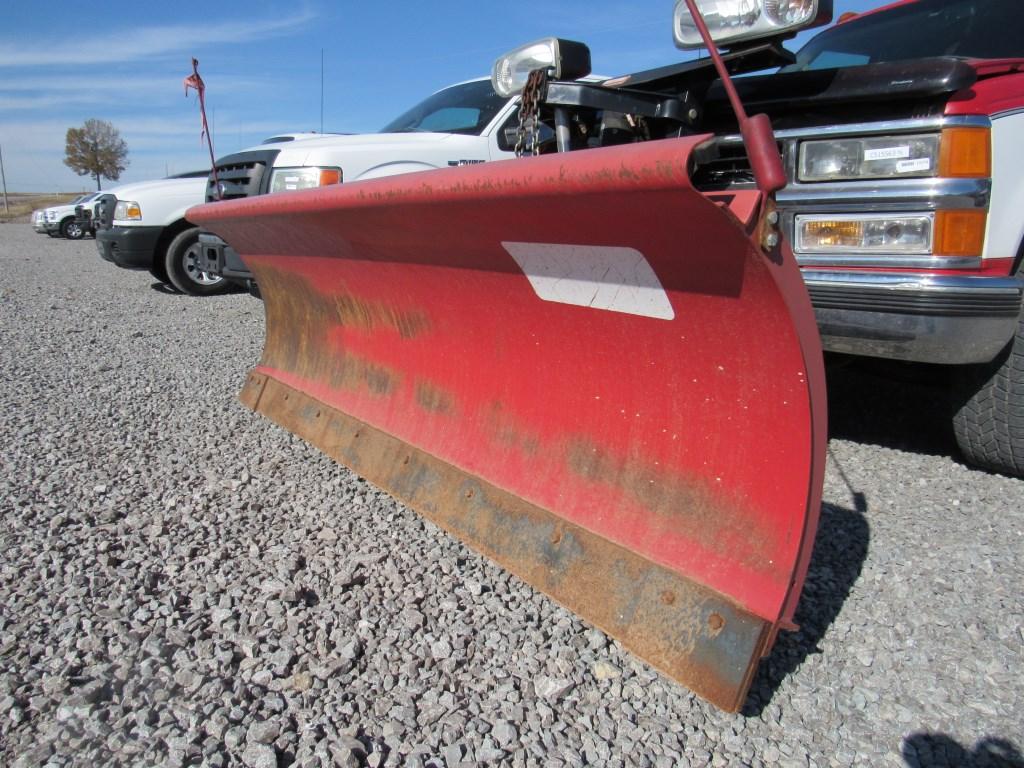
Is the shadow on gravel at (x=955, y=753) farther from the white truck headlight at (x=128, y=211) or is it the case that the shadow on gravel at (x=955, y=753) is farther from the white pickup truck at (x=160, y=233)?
the white truck headlight at (x=128, y=211)

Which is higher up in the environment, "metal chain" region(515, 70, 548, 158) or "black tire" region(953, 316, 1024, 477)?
"metal chain" region(515, 70, 548, 158)

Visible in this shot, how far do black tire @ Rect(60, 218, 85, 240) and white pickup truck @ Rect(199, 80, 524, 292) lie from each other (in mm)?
20748

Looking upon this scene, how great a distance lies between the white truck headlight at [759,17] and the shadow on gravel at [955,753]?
6.06ft

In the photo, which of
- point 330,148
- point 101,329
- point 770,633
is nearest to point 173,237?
point 101,329

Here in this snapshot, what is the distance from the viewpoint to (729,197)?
5.11ft

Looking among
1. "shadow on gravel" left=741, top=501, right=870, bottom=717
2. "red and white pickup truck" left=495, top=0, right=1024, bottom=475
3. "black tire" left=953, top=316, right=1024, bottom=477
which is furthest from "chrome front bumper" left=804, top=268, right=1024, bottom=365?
"shadow on gravel" left=741, top=501, right=870, bottom=717

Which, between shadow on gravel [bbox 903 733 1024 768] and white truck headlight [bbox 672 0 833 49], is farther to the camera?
white truck headlight [bbox 672 0 833 49]

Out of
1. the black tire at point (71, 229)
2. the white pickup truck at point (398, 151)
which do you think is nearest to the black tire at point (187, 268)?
the white pickup truck at point (398, 151)

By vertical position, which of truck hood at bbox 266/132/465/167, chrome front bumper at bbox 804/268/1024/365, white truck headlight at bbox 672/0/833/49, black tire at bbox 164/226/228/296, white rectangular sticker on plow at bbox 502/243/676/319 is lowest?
black tire at bbox 164/226/228/296

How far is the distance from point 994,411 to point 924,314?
72 centimetres

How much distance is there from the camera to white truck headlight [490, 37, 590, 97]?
3121 mm

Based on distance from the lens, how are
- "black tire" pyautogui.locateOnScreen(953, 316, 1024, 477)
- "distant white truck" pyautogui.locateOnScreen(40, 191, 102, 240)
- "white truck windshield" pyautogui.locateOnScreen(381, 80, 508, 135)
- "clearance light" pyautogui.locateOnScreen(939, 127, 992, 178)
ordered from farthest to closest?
1. "distant white truck" pyautogui.locateOnScreen(40, 191, 102, 240)
2. "white truck windshield" pyautogui.locateOnScreen(381, 80, 508, 135)
3. "black tire" pyautogui.locateOnScreen(953, 316, 1024, 477)
4. "clearance light" pyautogui.locateOnScreen(939, 127, 992, 178)

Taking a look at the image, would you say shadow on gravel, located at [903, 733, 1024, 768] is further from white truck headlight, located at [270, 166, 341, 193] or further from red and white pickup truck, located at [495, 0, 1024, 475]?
white truck headlight, located at [270, 166, 341, 193]

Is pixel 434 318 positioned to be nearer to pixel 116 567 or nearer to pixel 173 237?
pixel 116 567
